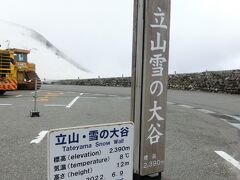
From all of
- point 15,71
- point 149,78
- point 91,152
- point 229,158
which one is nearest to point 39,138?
point 229,158

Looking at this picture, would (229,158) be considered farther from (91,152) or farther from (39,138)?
(91,152)

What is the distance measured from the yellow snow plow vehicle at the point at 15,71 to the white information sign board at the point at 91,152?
16661mm

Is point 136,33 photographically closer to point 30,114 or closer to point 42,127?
point 42,127

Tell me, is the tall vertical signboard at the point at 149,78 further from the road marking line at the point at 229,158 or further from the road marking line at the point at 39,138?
the road marking line at the point at 39,138

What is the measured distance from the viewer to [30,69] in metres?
24.3

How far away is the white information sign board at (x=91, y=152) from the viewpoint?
3.31 meters

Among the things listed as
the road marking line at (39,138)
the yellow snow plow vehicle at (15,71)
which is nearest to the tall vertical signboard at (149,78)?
the road marking line at (39,138)

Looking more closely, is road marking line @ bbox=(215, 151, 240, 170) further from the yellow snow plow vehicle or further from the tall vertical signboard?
the yellow snow plow vehicle

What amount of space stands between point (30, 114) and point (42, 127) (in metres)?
2.07

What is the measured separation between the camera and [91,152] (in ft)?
11.5

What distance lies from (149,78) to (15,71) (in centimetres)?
1769

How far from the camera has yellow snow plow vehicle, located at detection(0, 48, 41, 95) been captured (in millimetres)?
19688

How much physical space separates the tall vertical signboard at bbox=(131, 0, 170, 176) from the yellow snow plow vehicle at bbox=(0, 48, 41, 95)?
15686mm

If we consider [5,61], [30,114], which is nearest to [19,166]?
[30,114]
